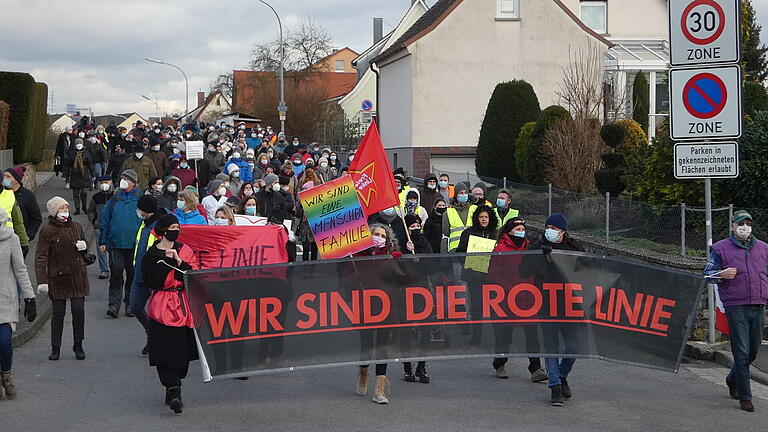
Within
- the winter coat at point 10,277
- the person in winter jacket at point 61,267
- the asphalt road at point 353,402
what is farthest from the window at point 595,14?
the winter coat at point 10,277

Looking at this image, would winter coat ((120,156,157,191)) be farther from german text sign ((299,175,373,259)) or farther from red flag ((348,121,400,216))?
red flag ((348,121,400,216))

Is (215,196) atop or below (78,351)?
atop

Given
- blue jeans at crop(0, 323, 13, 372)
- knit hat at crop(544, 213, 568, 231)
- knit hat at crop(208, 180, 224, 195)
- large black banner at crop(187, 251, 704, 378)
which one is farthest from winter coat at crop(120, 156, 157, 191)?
knit hat at crop(544, 213, 568, 231)

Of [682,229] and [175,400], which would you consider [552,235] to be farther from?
[682,229]

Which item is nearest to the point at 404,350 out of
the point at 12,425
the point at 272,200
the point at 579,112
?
the point at 12,425

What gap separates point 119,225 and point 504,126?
63.1 feet

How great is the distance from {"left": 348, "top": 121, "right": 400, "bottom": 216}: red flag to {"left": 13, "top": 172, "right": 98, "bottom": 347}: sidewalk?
454cm

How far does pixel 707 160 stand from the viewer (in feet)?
39.7

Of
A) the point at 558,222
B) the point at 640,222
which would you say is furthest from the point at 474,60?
the point at 558,222

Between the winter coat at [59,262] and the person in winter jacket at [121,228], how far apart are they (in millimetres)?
2381

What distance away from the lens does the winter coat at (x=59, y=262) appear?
1148cm

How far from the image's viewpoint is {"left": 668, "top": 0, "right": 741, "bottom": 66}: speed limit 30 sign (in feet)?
39.8

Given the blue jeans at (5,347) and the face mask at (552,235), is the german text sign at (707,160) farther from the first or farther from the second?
the blue jeans at (5,347)

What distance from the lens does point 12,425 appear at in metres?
8.56
